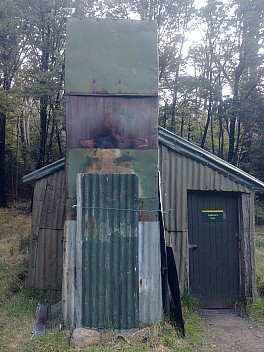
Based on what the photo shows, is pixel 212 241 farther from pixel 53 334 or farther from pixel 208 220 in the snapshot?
pixel 53 334

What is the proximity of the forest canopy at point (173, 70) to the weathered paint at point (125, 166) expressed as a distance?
1327cm

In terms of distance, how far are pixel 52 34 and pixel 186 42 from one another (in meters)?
6.89

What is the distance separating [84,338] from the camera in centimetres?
499

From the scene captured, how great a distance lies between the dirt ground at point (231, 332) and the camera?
5508 mm

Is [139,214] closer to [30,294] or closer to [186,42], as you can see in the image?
[30,294]

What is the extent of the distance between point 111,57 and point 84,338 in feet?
12.4

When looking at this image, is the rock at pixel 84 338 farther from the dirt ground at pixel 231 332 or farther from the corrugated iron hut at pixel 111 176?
the dirt ground at pixel 231 332

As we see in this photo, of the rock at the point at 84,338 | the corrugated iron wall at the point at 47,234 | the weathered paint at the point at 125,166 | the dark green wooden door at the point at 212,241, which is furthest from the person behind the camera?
the corrugated iron wall at the point at 47,234

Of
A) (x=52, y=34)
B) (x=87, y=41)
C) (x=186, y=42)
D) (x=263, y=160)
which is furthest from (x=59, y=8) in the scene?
(x=87, y=41)

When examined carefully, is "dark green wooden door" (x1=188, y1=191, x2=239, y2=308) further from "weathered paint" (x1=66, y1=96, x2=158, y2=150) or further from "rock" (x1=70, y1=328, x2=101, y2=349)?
"rock" (x1=70, y1=328, x2=101, y2=349)

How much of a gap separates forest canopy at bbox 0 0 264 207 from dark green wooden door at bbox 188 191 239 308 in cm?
1230

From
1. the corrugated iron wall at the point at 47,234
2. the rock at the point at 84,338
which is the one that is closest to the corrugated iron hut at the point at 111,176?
the rock at the point at 84,338

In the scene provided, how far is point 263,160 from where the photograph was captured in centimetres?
1903

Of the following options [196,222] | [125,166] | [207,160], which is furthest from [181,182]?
[125,166]
